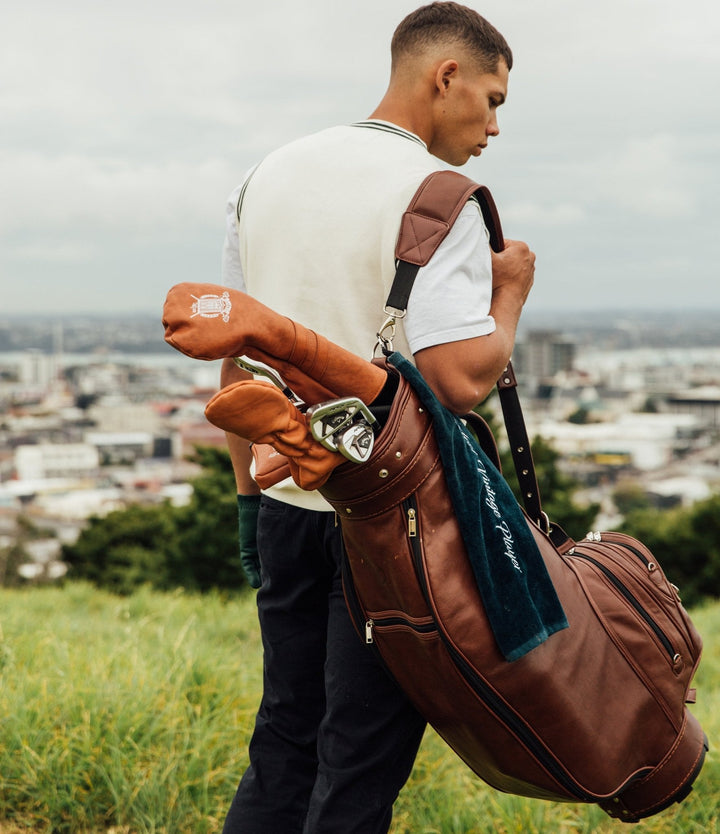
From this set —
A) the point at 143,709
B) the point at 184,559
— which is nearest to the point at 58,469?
the point at 184,559

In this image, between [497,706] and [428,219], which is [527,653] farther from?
[428,219]

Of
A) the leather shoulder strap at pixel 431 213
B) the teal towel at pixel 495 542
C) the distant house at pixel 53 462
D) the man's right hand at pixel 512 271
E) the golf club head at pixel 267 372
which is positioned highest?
the leather shoulder strap at pixel 431 213

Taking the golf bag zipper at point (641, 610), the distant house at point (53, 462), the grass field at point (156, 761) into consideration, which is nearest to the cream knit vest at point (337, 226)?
the golf bag zipper at point (641, 610)

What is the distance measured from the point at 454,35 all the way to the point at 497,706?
126 centimetres

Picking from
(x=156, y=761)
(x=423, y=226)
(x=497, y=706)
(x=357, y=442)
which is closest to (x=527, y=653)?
(x=497, y=706)

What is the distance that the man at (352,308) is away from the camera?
164 centimetres

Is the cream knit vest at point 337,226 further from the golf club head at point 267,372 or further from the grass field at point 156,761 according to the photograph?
the grass field at point 156,761

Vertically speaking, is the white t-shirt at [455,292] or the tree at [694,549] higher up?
the white t-shirt at [455,292]

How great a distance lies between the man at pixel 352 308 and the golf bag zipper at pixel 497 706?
8.1 inches

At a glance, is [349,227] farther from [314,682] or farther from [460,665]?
[314,682]

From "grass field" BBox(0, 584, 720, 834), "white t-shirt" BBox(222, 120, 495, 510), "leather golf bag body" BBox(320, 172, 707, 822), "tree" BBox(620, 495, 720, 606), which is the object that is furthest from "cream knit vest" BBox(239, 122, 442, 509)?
"tree" BBox(620, 495, 720, 606)

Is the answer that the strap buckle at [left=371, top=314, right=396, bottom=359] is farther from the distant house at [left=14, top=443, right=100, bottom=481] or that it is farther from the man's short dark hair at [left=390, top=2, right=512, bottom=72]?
the distant house at [left=14, top=443, right=100, bottom=481]

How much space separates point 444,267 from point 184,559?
1247 cm

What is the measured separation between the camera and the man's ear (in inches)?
74.3
